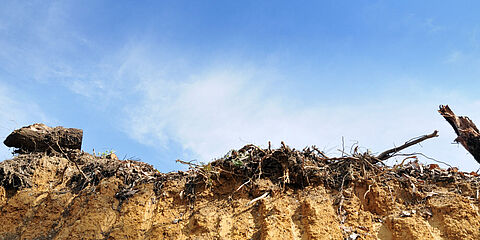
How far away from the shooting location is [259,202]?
6055 millimetres

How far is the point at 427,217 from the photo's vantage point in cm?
560

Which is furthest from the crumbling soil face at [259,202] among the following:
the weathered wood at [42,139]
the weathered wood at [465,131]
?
the weathered wood at [465,131]

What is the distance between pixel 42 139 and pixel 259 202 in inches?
226

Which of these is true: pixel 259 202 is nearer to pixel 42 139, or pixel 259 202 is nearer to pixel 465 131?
pixel 465 131

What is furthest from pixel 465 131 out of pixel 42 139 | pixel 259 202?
pixel 42 139

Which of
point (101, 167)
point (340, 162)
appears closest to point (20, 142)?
point (101, 167)

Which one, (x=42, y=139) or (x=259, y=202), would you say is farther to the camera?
(x=42, y=139)

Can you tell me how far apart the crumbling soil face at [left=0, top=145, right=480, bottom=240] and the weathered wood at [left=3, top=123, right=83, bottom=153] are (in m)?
1.21

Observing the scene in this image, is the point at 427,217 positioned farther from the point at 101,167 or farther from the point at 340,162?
the point at 101,167

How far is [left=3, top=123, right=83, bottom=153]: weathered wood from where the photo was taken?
27.4 feet

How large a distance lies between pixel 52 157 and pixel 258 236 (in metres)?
5.55

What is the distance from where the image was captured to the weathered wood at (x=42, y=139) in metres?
8.35

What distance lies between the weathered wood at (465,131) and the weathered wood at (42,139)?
29.3 feet

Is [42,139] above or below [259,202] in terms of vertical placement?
above
